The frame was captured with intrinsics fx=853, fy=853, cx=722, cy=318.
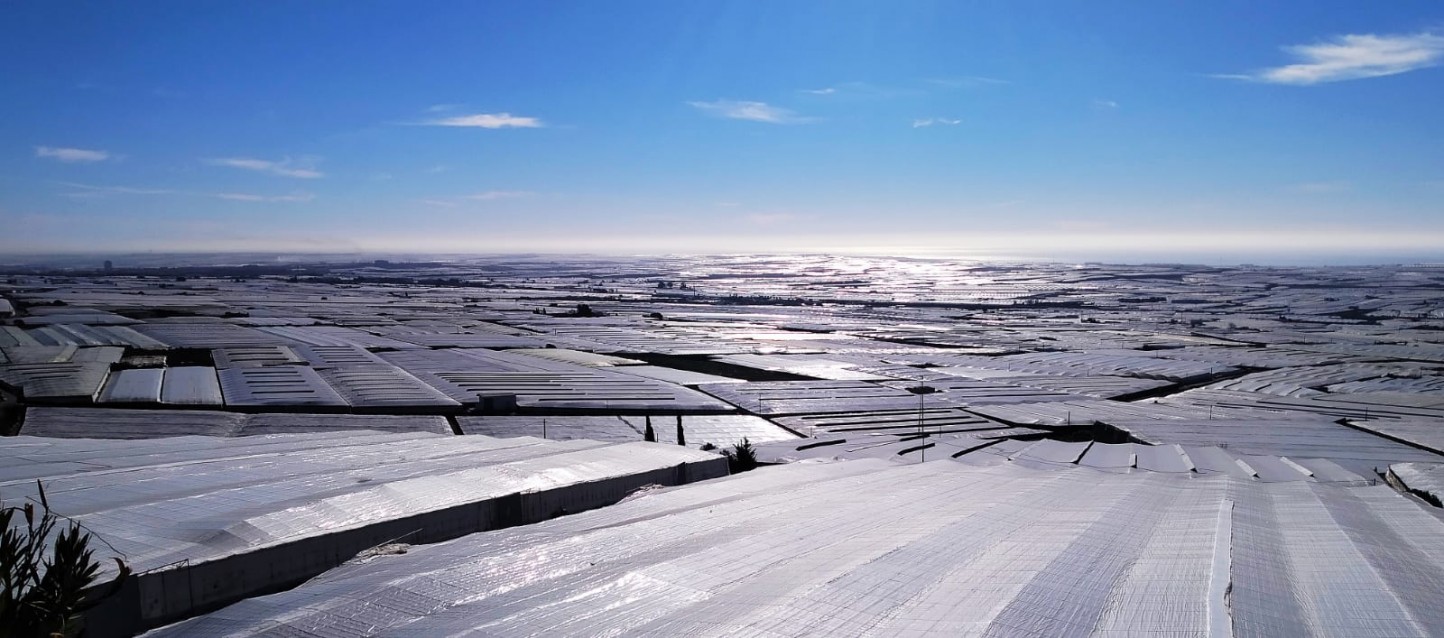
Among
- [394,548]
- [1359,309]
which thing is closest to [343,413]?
[394,548]

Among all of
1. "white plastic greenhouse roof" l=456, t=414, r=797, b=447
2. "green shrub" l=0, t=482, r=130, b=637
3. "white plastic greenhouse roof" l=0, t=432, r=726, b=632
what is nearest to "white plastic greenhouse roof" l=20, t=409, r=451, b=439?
"white plastic greenhouse roof" l=456, t=414, r=797, b=447

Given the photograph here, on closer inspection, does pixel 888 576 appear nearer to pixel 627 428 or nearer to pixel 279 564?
pixel 279 564

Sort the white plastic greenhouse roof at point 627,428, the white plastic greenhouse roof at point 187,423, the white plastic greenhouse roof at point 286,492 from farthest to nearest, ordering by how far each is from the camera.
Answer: the white plastic greenhouse roof at point 627,428, the white plastic greenhouse roof at point 187,423, the white plastic greenhouse roof at point 286,492

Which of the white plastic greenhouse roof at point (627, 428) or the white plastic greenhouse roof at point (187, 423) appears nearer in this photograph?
the white plastic greenhouse roof at point (187, 423)

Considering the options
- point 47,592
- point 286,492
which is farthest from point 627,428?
point 47,592

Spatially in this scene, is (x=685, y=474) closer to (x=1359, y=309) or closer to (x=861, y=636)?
(x=861, y=636)

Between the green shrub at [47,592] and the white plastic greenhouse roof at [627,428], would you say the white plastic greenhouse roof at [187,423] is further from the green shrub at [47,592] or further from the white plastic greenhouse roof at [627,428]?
the green shrub at [47,592]

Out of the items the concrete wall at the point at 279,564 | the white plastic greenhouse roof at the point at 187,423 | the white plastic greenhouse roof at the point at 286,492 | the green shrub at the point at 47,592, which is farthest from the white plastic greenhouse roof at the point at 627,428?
the green shrub at the point at 47,592

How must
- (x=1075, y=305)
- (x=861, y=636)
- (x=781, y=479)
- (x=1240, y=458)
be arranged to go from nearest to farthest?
(x=861, y=636)
(x=781, y=479)
(x=1240, y=458)
(x=1075, y=305)
